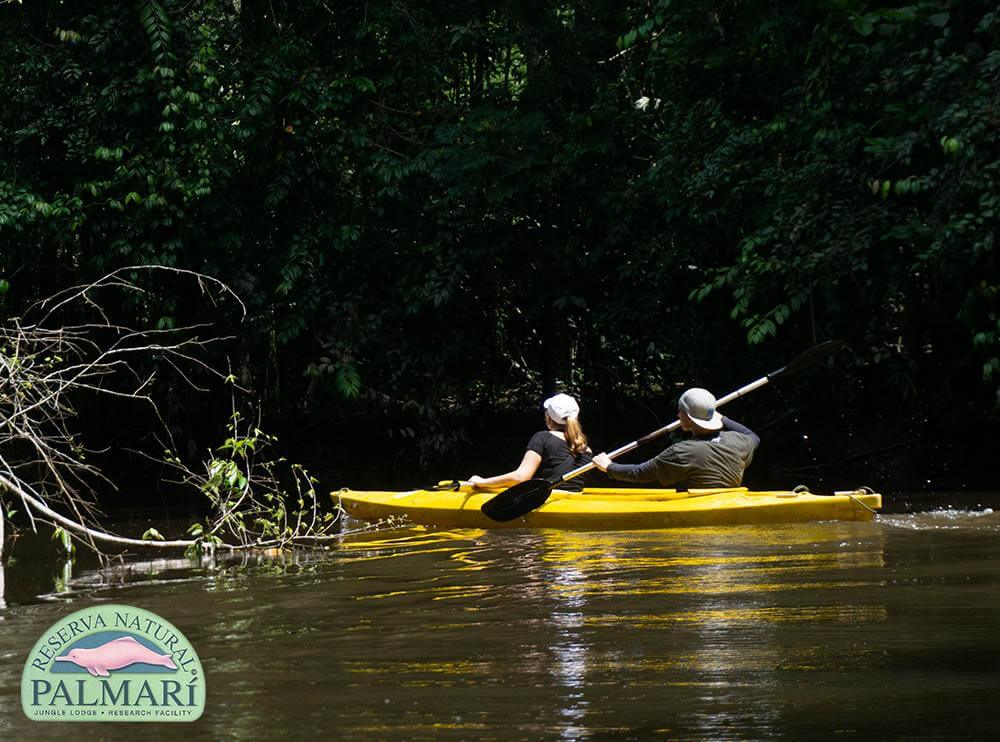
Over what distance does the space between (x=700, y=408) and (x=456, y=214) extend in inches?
220

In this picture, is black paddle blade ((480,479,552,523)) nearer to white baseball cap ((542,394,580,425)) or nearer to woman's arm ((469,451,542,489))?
woman's arm ((469,451,542,489))

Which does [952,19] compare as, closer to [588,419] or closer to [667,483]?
[667,483]

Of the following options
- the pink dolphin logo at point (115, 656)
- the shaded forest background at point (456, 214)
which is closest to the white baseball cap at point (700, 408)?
the shaded forest background at point (456, 214)

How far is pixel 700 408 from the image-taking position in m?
8.08

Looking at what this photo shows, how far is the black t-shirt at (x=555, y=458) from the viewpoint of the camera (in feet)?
28.5

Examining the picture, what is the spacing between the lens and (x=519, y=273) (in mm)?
13906

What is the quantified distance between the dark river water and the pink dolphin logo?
189 millimetres

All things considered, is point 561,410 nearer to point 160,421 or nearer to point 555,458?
point 555,458

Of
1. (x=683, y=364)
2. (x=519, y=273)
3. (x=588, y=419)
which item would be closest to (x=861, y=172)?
(x=683, y=364)

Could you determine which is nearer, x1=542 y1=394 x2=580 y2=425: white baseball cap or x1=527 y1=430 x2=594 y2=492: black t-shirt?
x1=527 y1=430 x2=594 y2=492: black t-shirt

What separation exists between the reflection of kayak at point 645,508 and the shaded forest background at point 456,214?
2346 millimetres

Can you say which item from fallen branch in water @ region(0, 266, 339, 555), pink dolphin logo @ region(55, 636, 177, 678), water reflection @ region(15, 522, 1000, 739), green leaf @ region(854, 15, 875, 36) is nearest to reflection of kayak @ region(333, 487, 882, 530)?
water reflection @ region(15, 522, 1000, 739)

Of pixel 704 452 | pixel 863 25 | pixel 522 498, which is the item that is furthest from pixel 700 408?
pixel 863 25

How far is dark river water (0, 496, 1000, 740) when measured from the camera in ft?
11.3
